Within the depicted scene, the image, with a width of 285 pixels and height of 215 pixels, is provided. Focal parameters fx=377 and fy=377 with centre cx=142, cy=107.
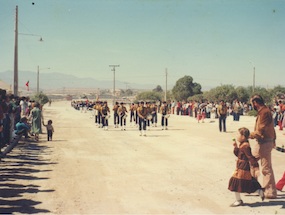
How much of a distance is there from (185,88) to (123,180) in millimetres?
88817

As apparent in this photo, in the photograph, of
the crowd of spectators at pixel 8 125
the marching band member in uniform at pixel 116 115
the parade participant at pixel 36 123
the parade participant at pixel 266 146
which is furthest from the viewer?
the marching band member in uniform at pixel 116 115

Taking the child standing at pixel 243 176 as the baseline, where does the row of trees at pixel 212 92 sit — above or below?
above

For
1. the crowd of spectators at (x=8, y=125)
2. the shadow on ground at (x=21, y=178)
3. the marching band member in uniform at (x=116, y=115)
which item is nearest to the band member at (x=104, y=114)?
the marching band member in uniform at (x=116, y=115)

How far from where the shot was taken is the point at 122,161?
40.5 feet

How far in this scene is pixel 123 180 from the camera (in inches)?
380

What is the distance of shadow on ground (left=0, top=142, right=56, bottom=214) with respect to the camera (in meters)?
7.41

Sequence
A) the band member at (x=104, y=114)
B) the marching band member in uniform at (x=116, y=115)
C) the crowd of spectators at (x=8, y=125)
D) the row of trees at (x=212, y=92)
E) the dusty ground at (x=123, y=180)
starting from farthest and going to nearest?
the row of trees at (x=212, y=92), the marching band member in uniform at (x=116, y=115), the band member at (x=104, y=114), the crowd of spectators at (x=8, y=125), the dusty ground at (x=123, y=180)

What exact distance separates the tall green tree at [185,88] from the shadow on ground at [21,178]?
8267 cm

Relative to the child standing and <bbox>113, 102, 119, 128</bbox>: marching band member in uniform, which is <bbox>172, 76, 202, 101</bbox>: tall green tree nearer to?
<bbox>113, 102, 119, 128</bbox>: marching band member in uniform

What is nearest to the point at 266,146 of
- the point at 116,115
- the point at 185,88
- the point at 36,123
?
the point at 36,123

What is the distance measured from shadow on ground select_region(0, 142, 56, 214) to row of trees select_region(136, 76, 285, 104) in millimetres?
63725

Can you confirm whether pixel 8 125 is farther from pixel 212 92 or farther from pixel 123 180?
pixel 212 92

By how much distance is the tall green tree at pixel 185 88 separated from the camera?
96.9m

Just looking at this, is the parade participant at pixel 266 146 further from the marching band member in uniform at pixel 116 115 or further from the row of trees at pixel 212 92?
the row of trees at pixel 212 92
